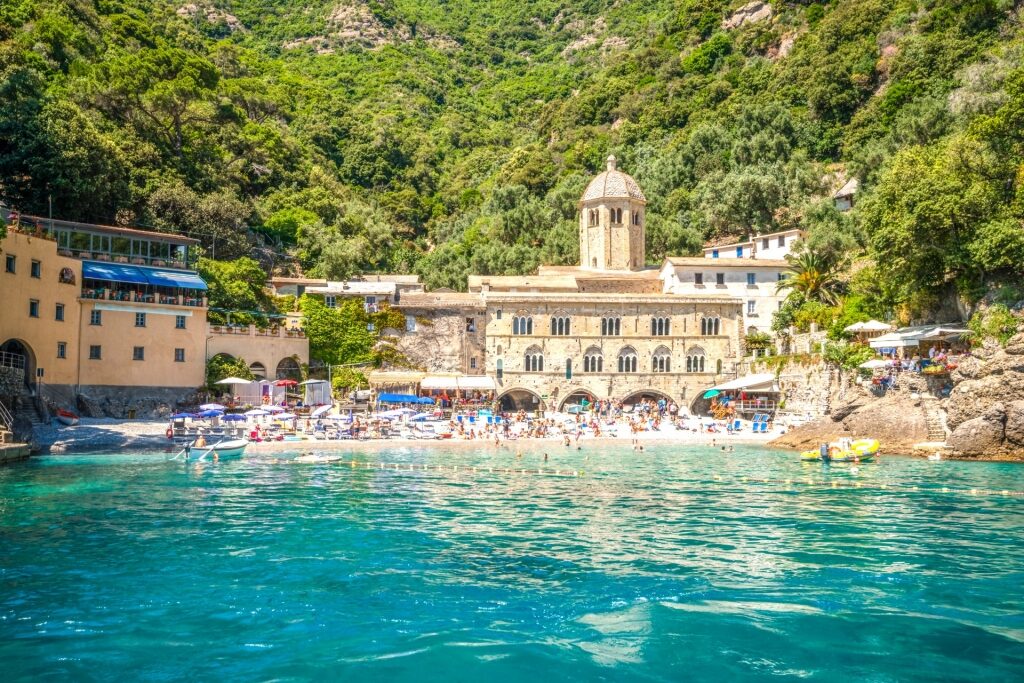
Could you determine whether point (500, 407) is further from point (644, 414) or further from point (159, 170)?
point (159, 170)

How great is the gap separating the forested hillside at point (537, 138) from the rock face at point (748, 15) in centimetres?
41

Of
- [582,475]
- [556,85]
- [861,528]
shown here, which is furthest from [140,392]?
[556,85]

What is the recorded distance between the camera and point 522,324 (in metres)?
51.4

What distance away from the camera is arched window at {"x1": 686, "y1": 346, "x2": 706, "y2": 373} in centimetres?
5212

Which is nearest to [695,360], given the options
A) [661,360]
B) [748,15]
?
[661,360]

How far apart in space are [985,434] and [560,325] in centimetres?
2606

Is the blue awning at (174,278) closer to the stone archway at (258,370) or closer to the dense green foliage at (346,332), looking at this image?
the stone archway at (258,370)

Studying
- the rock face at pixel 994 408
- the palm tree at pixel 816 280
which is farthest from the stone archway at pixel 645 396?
the rock face at pixel 994 408

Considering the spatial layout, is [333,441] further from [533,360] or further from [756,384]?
[756,384]

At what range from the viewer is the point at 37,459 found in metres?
29.0

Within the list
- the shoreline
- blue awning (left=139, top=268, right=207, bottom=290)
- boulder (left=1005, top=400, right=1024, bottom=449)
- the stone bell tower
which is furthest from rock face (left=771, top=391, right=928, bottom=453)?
blue awning (left=139, top=268, right=207, bottom=290)

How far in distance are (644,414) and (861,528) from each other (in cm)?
2899

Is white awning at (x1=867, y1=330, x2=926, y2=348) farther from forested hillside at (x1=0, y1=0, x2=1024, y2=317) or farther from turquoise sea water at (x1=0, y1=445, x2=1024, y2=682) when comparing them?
turquoise sea water at (x1=0, y1=445, x2=1024, y2=682)

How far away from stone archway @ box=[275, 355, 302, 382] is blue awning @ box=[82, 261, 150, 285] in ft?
30.5
